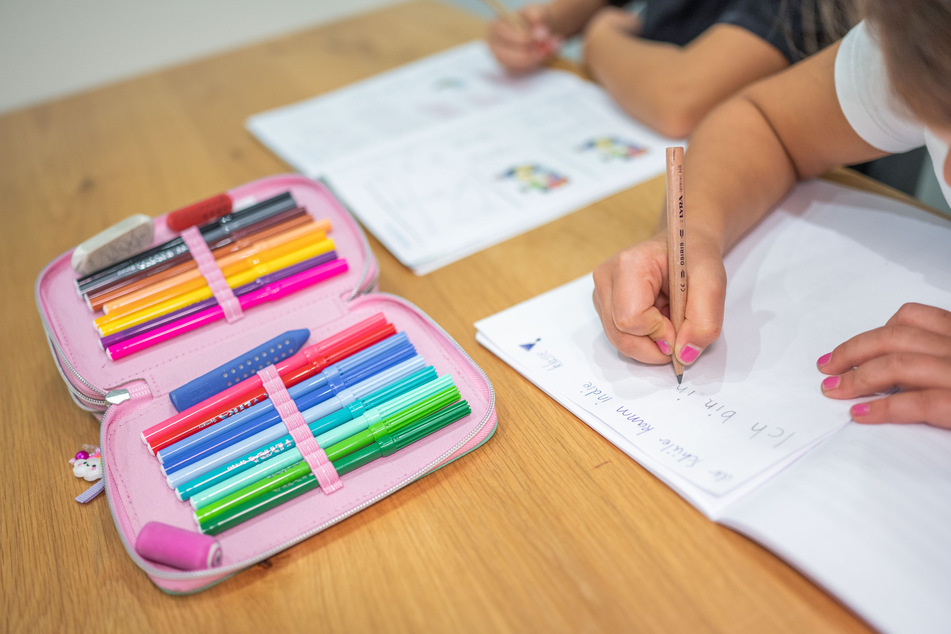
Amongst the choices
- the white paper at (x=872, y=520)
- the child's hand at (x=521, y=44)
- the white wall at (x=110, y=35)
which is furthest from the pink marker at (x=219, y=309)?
the white wall at (x=110, y=35)

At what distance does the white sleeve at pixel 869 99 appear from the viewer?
506 mm

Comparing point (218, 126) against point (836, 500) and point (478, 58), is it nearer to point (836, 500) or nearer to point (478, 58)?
point (478, 58)

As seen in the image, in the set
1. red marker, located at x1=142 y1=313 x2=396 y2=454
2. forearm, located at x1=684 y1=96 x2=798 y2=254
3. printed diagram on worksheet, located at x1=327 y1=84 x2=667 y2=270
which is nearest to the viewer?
red marker, located at x1=142 y1=313 x2=396 y2=454

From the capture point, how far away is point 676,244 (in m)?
0.44

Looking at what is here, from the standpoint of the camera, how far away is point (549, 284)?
58cm

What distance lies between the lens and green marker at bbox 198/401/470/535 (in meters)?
0.40

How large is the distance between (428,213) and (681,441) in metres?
0.38

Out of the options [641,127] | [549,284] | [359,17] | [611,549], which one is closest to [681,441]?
[611,549]

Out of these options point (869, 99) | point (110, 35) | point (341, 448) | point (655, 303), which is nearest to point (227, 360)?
point (341, 448)

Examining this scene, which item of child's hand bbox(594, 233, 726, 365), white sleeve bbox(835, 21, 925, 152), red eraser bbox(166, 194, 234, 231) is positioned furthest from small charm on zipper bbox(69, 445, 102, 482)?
white sleeve bbox(835, 21, 925, 152)

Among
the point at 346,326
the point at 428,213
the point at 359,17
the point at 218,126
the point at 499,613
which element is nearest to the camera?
the point at 499,613

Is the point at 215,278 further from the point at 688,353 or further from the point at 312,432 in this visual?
the point at 688,353

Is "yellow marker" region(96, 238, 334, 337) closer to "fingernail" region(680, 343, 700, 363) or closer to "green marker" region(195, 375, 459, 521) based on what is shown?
"green marker" region(195, 375, 459, 521)

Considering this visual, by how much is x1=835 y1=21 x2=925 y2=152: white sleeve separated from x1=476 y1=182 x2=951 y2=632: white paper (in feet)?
0.25
